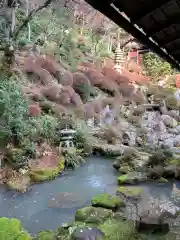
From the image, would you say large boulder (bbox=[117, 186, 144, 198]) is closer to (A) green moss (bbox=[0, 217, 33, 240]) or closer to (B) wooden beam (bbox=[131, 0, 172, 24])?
(A) green moss (bbox=[0, 217, 33, 240])

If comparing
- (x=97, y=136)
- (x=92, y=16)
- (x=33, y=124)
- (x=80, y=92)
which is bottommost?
(x=97, y=136)

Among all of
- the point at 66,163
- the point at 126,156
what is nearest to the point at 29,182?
the point at 66,163

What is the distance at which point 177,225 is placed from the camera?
409 centimetres

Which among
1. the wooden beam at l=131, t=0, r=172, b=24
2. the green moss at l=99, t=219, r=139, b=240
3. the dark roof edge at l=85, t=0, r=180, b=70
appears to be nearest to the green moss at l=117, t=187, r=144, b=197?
the green moss at l=99, t=219, r=139, b=240

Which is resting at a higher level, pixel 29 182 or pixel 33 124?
pixel 33 124

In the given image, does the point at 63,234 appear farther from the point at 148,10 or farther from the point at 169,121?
the point at 169,121

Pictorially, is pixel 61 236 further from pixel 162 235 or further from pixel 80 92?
pixel 80 92

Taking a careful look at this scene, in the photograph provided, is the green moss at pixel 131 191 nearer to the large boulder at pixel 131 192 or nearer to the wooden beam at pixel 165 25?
the large boulder at pixel 131 192

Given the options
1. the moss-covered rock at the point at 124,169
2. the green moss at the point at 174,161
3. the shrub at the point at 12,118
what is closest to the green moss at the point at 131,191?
the moss-covered rock at the point at 124,169

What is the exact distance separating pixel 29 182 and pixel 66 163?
1.41m

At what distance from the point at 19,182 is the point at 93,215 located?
7.09 ft

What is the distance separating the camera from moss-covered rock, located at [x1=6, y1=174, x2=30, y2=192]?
5.79 meters

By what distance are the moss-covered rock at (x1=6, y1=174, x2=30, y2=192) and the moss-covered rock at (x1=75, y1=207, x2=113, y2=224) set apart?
1806mm

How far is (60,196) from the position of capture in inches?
218
